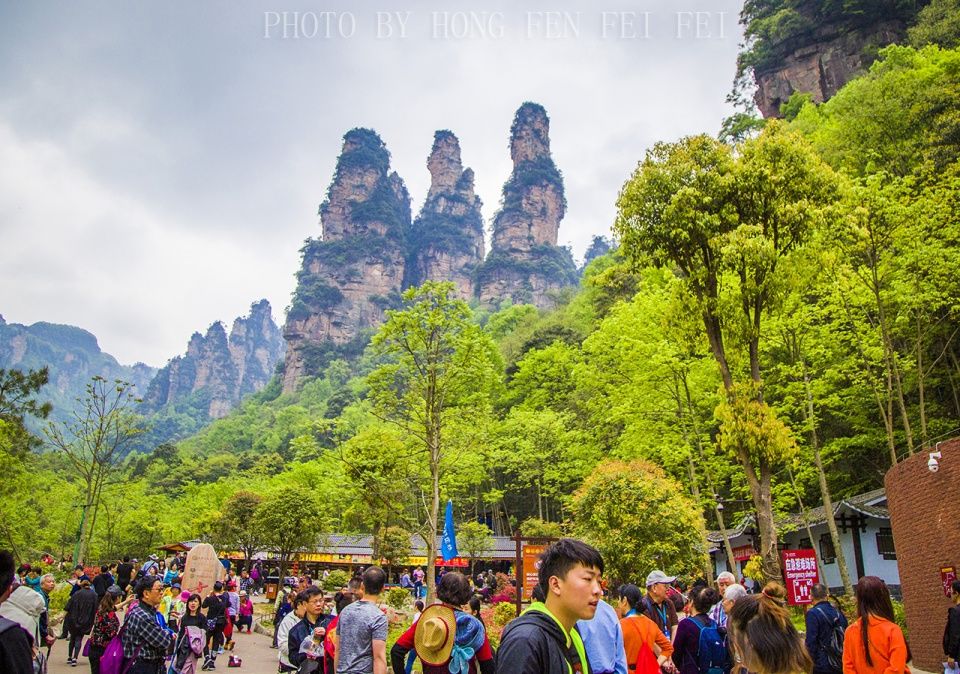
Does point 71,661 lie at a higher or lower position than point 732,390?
lower

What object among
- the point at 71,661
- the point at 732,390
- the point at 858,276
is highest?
the point at 858,276

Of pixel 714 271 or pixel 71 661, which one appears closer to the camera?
pixel 71 661

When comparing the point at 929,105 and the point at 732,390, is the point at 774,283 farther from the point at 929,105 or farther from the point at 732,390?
the point at 929,105

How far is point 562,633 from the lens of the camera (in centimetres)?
230

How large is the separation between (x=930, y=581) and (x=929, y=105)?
23.3m

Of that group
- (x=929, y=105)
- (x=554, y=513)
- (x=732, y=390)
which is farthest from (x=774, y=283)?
(x=554, y=513)

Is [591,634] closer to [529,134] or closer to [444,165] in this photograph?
[529,134]

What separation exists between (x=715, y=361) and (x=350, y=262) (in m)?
110

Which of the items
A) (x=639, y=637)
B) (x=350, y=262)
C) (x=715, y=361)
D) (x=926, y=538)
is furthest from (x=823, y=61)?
(x=350, y=262)

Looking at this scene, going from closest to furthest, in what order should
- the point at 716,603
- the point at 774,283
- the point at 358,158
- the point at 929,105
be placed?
1. the point at 716,603
2. the point at 774,283
3. the point at 929,105
4. the point at 358,158

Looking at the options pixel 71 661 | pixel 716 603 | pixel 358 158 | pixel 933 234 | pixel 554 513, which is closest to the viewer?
pixel 716 603

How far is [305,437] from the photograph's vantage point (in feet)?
55.6

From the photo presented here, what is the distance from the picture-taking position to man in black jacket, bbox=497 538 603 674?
2.15 metres

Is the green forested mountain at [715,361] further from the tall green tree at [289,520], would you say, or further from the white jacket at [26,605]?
the white jacket at [26,605]
